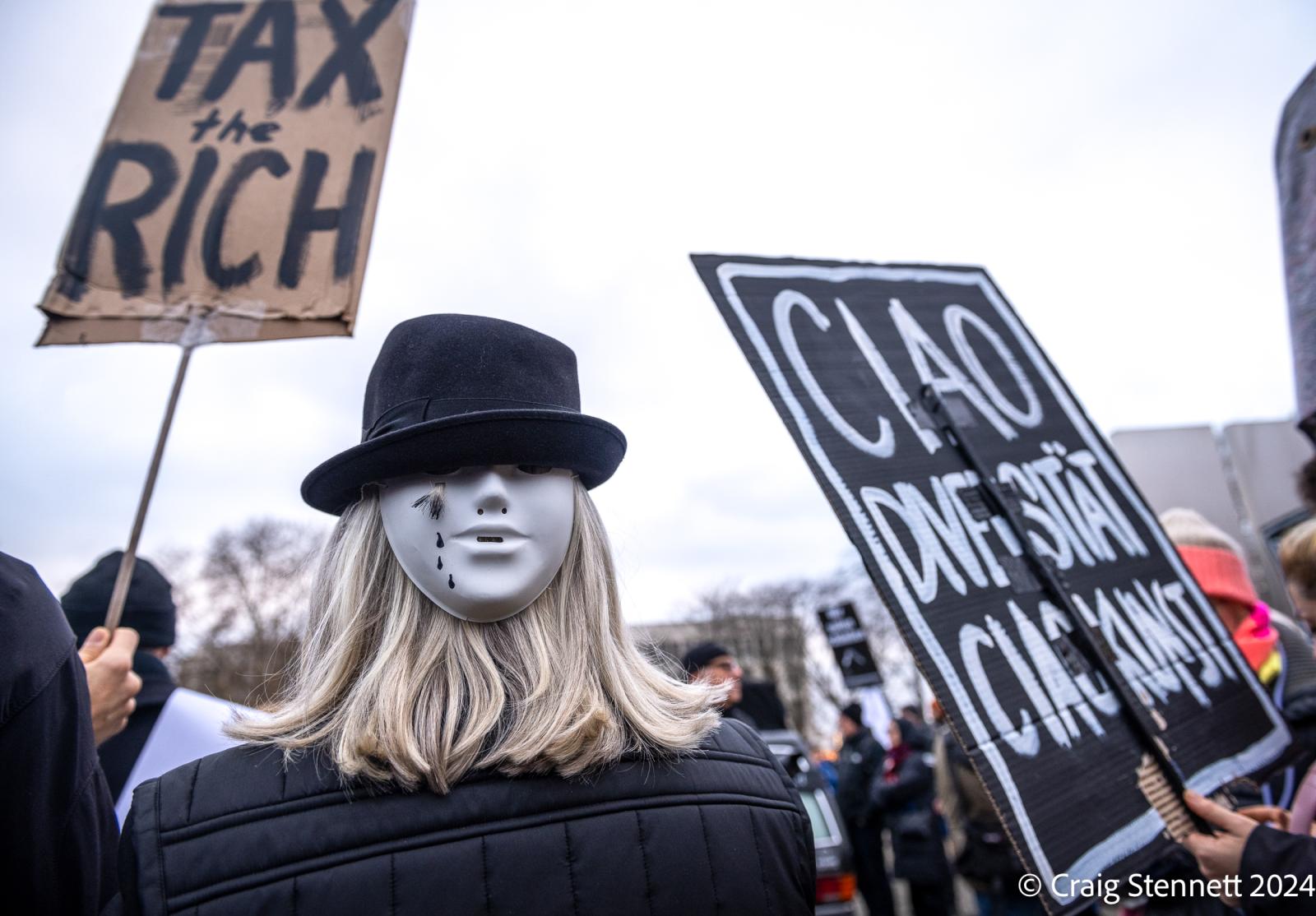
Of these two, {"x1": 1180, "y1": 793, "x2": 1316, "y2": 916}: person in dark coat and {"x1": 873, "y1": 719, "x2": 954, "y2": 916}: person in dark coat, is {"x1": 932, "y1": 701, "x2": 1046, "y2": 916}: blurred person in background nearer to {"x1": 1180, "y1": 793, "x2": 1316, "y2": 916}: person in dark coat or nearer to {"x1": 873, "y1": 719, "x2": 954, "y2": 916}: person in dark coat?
{"x1": 873, "y1": 719, "x2": 954, "y2": 916}: person in dark coat

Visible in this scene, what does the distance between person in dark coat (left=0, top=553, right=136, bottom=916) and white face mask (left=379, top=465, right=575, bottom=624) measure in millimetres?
485

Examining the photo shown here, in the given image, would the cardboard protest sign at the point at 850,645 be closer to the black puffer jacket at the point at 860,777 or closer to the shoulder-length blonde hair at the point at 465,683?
the black puffer jacket at the point at 860,777

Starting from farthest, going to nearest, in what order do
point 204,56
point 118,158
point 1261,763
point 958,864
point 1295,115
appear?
point 958,864
point 204,56
point 118,158
point 1261,763
point 1295,115

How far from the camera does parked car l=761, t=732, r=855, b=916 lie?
6.04 meters

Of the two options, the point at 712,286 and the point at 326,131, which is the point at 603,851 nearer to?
the point at 712,286

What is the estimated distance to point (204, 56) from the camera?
2.52 m

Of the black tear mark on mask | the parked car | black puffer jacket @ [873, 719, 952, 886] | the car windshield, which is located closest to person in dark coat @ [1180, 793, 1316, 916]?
the black tear mark on mask

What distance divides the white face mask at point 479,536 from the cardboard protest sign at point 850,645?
30.8 feet

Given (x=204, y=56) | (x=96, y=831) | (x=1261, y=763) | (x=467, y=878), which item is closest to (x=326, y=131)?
(x=204, y=56)

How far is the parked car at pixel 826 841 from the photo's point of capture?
6.04 m

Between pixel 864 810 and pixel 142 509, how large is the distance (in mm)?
6530

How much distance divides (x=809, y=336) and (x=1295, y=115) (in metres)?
1.07

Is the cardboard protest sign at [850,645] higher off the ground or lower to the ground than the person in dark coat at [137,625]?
higher

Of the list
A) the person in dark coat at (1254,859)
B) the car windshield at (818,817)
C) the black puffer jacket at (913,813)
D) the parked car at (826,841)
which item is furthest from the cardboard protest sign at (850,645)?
the person in dark coat at (1254,859)
